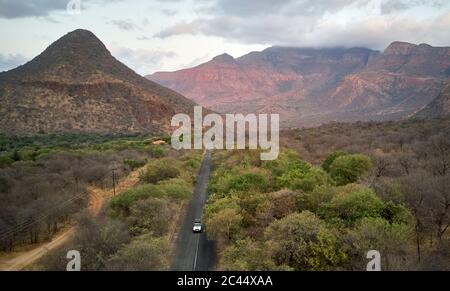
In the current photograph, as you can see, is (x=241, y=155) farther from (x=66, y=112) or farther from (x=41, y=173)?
(x=66, y=112)

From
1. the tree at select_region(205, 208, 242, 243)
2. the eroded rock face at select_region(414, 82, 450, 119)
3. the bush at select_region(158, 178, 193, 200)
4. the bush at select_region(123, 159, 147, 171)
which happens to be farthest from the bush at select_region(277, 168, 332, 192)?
the eroded rock face at select_region(414, 82, 450, 119)

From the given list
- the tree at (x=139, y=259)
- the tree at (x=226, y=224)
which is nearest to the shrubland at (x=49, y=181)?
the tree at (x=139, y=259)

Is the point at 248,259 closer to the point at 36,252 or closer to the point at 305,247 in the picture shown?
the point at 305,247

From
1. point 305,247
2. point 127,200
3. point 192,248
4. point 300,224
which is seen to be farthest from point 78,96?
point 305,247

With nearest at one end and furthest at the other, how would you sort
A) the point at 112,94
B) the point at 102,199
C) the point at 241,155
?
1. the point at 102,199
2. the point at 241,155
3. the point at 112,94
